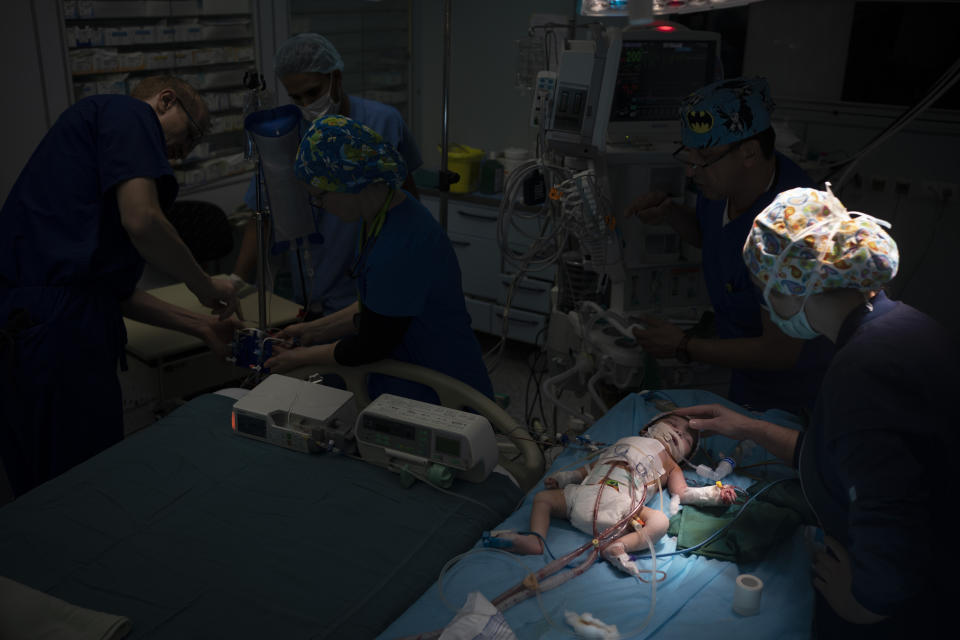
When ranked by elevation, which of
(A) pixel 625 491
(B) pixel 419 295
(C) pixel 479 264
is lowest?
(C) pixel 479 264

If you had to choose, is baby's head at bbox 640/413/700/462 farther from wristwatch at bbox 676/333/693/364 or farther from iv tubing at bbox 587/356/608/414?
iv tubing at bbox 587/356/608/414

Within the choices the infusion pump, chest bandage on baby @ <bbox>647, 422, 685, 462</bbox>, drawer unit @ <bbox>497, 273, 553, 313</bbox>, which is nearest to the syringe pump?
the infusion pump

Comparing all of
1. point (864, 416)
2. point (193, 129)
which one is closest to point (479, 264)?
point (193, 129)

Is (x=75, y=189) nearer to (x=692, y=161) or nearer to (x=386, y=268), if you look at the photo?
(x=386, y=268)

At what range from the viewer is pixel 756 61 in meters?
4.08

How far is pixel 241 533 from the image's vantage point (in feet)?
5.75

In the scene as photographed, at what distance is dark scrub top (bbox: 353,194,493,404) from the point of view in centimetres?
209

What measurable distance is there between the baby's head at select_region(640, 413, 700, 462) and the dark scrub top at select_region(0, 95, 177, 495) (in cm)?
156

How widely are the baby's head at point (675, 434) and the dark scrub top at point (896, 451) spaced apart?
74 cm

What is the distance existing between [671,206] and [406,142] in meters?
1.13

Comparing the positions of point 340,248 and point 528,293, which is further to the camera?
point 528,293

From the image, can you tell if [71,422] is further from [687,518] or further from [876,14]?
[876,14]

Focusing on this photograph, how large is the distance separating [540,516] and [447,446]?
27 cm

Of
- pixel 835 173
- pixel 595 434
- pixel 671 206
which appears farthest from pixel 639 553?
pixel 835 173
